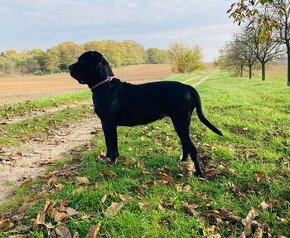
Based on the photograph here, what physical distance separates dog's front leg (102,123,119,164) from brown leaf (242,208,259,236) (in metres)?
2.74

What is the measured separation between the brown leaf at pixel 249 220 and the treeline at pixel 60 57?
293 ft

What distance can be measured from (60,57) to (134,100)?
371 feet

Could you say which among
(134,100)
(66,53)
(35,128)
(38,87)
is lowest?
(38,87)

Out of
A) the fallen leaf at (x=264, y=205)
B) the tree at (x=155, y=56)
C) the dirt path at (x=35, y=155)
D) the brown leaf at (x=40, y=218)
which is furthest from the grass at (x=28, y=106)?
the tree at (x=155, y=56)

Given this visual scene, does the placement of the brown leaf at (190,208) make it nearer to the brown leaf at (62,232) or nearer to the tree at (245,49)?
the brown leaf at (62,232)

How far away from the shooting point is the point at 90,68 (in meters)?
5.93

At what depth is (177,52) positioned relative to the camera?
9012cm

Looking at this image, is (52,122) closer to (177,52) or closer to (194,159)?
(194,159)

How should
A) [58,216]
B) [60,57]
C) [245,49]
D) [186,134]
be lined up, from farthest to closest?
1. [60,57]
2. [245,49]
3. [186,134]
4. [58,216]

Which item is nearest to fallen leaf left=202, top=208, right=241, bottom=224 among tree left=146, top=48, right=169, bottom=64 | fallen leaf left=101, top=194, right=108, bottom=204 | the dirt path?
fallen leaf left=101, top=194, right=108, bottom=204

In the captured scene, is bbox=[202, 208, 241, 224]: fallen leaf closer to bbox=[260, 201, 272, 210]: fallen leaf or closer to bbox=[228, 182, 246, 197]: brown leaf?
bbox=[260, 201, 272, 210]: fallen leaf

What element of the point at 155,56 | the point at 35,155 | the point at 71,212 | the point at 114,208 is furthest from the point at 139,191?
the point at 155,56

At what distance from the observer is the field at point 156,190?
153 inches

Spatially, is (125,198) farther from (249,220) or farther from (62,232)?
(249,220)
